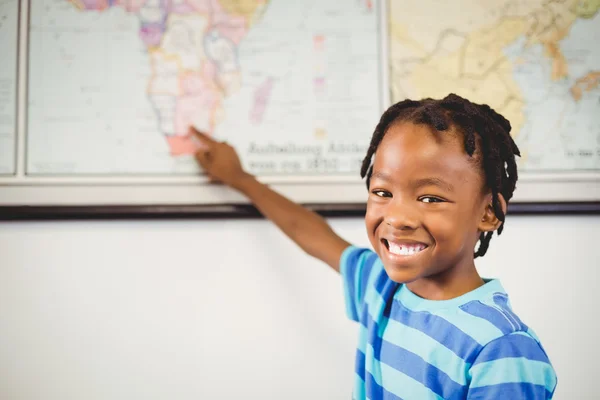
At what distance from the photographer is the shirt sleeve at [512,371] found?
63 centimetres

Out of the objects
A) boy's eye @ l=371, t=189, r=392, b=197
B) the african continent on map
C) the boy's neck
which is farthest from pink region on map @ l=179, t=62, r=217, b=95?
the boy's neck

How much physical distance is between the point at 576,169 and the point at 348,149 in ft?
1.67

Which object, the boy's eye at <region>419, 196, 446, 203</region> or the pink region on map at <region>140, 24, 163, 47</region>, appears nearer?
the boy's eye at <region>419, 196, 446, 203</region>

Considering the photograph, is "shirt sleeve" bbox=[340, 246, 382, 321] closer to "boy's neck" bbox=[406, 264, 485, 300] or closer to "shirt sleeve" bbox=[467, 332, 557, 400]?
"boy's neck" bbox=[406, 264, 485, 300]

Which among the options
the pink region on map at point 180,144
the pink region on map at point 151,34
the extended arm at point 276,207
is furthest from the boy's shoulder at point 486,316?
the pink region on map at point 151,34

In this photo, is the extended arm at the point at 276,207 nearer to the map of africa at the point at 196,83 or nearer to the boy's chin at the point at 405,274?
the map of africa at the point at 196,83

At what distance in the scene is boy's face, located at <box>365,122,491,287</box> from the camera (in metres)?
0.70

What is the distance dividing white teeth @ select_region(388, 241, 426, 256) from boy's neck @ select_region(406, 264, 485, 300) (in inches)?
3.1

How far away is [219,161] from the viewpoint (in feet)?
3.40

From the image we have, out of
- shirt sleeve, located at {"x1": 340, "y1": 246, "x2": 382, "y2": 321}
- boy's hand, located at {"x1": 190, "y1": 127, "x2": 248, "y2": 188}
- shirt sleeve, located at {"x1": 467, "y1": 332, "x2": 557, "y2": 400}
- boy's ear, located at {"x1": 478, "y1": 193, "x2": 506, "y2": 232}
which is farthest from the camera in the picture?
boy's hand, located at {"x1": 190, "y1": 127, "x2": 248, "y2": 188}

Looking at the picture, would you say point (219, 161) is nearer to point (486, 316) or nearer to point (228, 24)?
point (228, 24)

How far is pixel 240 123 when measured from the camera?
1.08 m

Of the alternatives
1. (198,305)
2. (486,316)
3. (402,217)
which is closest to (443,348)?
(486,316)

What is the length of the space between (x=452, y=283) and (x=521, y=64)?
60cm
